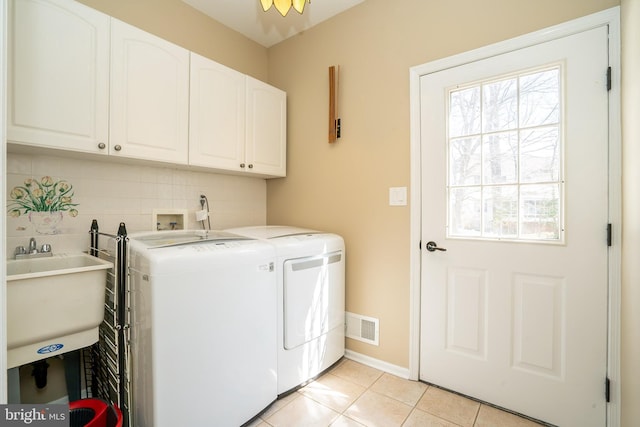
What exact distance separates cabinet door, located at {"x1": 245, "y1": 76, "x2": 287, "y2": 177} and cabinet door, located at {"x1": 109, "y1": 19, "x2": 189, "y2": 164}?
0.51 m

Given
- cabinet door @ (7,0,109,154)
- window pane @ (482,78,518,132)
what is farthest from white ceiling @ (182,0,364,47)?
window pane @ (482,78,518,132)

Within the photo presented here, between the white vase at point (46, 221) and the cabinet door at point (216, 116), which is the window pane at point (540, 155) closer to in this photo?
the cabinet door at point (216, 116)

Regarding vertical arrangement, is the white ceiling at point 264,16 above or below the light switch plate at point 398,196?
above

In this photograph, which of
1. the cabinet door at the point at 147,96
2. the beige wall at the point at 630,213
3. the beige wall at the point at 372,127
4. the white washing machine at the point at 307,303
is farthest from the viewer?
the beige wall at the point at 372,127

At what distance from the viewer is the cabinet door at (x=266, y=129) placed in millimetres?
2217

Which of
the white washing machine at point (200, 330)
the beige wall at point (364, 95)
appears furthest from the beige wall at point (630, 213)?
the white washing machine at point (200, 330)

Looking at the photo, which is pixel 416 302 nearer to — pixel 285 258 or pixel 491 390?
pixel 491 390

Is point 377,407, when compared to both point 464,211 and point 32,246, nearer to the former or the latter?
point 464,211

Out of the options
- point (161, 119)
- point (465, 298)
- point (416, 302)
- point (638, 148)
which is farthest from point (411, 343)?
point (161, 119)

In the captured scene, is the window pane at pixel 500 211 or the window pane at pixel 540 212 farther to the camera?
the window pane at pixel 500 211

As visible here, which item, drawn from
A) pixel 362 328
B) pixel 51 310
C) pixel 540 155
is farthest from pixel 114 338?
pixel 540 155

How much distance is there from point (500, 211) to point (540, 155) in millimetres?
349

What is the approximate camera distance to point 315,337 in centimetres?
189

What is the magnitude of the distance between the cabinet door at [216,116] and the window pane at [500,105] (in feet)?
5.33
